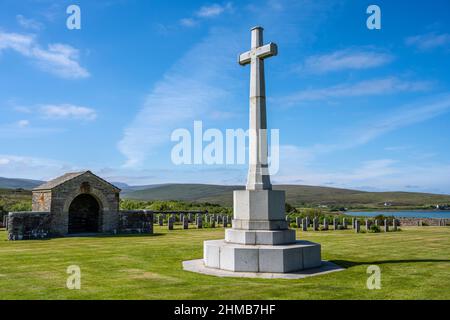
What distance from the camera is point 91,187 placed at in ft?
71.4

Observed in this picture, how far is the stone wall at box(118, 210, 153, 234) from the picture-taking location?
22875 mm

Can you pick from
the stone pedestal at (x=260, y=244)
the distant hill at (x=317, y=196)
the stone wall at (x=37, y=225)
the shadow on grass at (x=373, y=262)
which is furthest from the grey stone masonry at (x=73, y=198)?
the distant hill at (x=317, y=196)

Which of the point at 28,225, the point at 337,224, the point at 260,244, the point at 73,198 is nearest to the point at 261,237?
the point at 260,244

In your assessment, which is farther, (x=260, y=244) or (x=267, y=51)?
(x=267, y=51)

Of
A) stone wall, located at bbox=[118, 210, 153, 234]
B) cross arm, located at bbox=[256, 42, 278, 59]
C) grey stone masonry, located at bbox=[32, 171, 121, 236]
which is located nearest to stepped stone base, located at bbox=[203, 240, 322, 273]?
cross arm, located at bbox=[256, 42, 278, 59]

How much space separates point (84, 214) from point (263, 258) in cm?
1756

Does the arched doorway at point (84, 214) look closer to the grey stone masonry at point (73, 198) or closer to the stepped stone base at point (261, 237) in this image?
the grey stone masonry at point (73, 198)

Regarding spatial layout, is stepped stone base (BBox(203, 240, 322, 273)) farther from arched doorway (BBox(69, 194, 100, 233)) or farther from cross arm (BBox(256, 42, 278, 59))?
arched doorway (BBox(69, 194, 100, 233))

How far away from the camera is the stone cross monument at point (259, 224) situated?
29.6 feet

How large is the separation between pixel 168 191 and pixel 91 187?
12271 centimetres

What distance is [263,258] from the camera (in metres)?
9.01

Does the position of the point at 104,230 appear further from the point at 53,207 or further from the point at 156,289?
the point at 156,289

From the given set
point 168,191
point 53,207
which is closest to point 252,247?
point 53,207

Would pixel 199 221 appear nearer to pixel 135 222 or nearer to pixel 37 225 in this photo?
pixel 135 222
